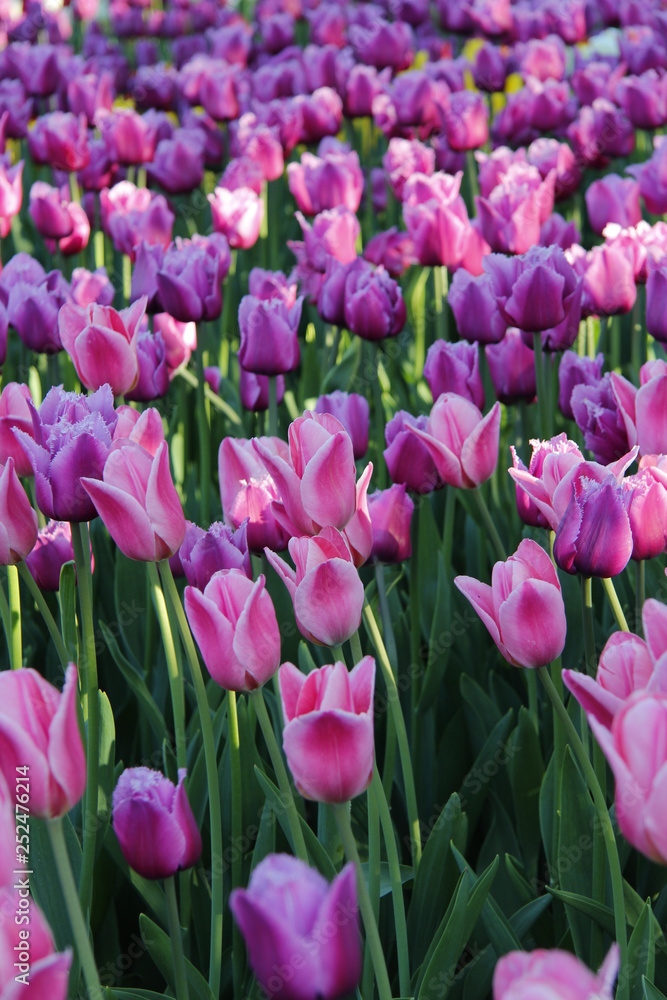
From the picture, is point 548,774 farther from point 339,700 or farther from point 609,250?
point 609,250

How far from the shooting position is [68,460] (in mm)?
1188

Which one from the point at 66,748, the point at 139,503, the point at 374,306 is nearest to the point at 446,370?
the point at 374,306

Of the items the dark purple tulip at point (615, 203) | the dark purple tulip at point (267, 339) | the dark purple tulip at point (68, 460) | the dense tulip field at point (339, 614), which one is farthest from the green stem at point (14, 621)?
the dark purple tulip at point (615, 203)

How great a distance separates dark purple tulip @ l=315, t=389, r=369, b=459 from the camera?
1.78 m

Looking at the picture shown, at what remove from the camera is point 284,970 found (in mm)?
668

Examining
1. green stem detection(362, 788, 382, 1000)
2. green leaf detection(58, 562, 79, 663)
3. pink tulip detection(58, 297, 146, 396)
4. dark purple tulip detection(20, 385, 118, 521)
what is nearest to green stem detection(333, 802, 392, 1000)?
green stem detection(362, 788, 382, 1000)

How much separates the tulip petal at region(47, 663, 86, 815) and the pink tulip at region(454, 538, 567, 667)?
41cm

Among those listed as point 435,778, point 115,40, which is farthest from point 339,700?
point 115,40

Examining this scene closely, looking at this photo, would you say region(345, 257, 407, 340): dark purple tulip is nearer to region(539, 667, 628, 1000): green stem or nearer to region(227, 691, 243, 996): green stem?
region(227, 691, 243, 996): green stem

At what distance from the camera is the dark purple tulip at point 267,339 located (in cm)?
193

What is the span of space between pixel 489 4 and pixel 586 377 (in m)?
3.82

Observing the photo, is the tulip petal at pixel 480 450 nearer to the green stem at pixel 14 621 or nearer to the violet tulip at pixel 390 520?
the violet tulip at pixel 390 520

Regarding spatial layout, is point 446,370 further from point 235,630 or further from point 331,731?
point 331,731

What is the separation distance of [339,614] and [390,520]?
48 cm
